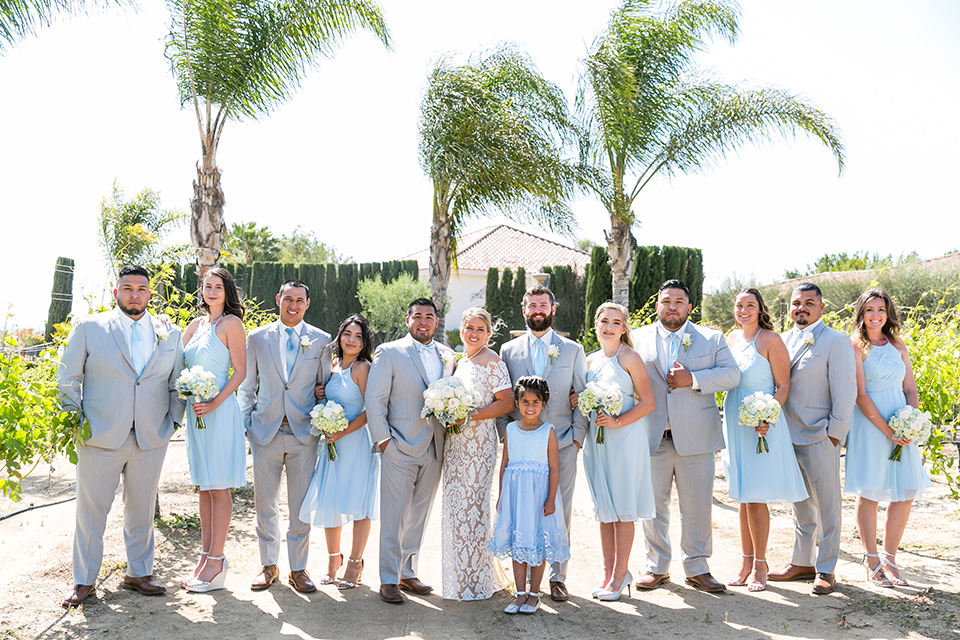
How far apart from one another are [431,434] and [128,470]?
6.93 ft

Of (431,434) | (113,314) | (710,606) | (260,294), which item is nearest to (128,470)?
(113,314)

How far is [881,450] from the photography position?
5508 millimetres

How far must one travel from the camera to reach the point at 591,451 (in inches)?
206

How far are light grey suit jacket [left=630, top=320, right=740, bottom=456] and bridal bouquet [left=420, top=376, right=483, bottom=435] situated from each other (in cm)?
141

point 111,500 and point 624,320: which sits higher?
point 624,320

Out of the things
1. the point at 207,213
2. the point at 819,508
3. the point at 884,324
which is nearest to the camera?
the point at 819,508

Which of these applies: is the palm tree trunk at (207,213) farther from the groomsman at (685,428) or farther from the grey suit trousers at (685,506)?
the grey suit trousers at (685,506)

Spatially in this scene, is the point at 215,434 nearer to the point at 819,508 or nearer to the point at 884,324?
the point at 819,508

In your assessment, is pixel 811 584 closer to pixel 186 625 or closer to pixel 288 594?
pixel 288 594

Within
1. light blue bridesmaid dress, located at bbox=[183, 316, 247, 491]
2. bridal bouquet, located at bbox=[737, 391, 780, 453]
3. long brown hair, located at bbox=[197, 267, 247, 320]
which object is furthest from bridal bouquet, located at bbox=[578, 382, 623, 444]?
long brown hair, located at bbox=[197, 267, 247, 320]

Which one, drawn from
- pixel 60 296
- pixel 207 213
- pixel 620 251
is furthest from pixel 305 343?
pixel 60 296

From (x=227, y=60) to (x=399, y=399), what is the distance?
6.92 m

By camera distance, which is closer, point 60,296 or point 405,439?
point 405,439

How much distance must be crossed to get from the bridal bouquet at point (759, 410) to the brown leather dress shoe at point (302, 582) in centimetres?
329
